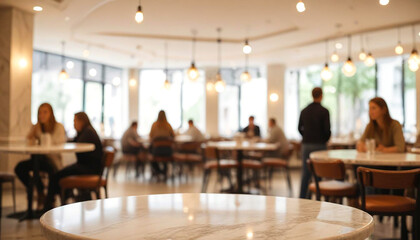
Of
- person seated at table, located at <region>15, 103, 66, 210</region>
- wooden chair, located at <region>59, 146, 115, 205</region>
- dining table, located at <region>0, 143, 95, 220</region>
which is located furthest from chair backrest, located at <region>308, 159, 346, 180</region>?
person seated at table, located at <region>15, 103, 66, 210</region>

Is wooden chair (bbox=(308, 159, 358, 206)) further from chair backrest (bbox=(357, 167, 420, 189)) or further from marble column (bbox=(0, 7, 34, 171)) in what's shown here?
marble column (bbox=(0, 7, 34, 171))

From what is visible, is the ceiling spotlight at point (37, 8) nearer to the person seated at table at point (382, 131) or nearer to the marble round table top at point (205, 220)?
the person seated at table at point (382, 131)

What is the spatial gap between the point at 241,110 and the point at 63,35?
664cm

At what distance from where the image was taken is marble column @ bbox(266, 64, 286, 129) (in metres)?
13.0

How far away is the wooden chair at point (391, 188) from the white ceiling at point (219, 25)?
14.5 feet

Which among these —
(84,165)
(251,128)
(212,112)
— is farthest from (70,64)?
(84,165)

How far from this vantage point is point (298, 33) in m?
9.27

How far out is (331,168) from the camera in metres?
3.76

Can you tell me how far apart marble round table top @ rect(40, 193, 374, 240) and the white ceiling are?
5971mm

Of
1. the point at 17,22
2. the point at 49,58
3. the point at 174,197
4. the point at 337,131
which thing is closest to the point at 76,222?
the point at 174,197

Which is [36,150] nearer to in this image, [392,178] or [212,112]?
[392,178]

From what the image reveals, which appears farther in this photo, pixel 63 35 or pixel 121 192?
→ pixel 63 35

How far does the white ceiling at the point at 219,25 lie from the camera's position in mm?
7301

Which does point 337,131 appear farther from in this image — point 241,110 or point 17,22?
point 17,22
